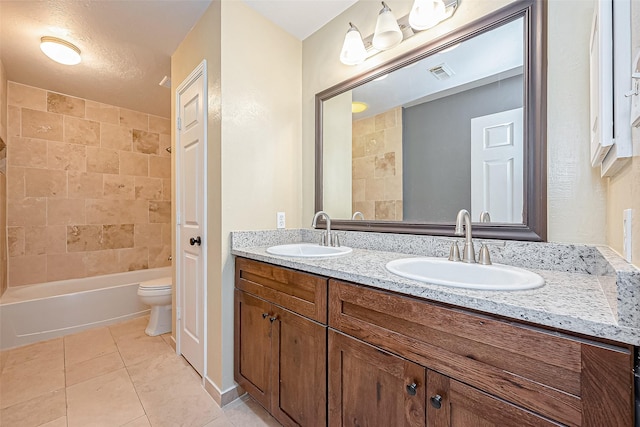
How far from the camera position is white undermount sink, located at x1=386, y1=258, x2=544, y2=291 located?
2.49 ft

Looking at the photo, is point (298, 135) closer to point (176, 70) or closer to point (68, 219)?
point (176, 70)

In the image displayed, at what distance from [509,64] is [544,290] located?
92 cm

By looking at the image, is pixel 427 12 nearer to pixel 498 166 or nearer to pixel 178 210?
pixel 498 166

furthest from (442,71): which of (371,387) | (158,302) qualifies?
(158,302)

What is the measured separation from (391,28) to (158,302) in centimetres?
270

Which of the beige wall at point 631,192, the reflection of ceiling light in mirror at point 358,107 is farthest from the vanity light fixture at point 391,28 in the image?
the beige wall at point 631,192

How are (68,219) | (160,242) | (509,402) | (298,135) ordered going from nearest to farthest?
(509,402), (298,135), (68,219), (160,242)

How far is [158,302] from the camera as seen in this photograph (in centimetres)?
238

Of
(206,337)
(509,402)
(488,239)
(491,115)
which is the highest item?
(491,115)

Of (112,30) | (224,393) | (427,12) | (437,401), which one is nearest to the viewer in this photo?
(437,401)

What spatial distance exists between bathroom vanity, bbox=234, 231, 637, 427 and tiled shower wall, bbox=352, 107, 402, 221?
0.32 m

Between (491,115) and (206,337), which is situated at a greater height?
(491,115)

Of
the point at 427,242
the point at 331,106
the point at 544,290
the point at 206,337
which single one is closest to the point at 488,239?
the point at 427,242

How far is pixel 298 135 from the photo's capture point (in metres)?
1.97
